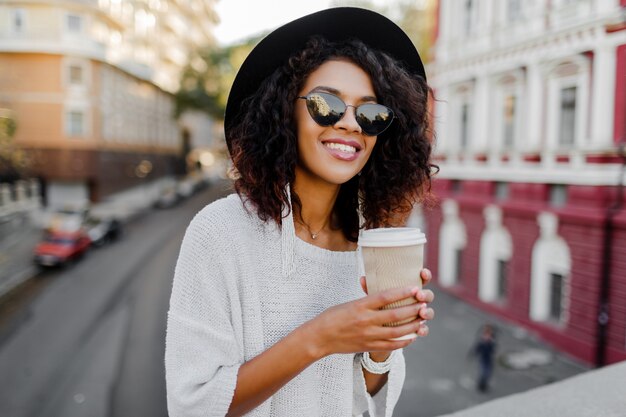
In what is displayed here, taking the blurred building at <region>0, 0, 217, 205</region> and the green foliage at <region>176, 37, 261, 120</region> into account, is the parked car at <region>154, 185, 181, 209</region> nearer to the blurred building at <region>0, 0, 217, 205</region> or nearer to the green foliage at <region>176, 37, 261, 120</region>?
the blurred building at <region>0, 0, 217, 205</region>

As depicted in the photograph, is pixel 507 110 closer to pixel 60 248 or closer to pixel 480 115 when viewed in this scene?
pixel 480 115

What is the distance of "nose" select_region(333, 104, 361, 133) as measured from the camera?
0.90 meters

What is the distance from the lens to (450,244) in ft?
38.5

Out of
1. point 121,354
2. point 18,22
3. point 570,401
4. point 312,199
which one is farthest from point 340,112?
point 18,22

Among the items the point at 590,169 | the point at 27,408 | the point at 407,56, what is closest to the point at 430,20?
the point at 590,169

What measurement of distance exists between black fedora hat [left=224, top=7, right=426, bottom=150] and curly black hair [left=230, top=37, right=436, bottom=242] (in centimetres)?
2

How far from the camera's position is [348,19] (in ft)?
3.13

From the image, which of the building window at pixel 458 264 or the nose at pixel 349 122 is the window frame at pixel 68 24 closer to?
the building window at pixel 458 264

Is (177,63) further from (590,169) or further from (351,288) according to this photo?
(351,288)

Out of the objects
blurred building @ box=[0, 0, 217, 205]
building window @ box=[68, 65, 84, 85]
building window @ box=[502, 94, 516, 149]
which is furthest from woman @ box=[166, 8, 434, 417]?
building window @ box=[68, 65, 84, 85]

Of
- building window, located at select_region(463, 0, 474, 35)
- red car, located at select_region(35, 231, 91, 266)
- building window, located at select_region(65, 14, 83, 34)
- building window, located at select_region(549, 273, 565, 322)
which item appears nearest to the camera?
building window, located at select_region(549, 273, 565, 322)

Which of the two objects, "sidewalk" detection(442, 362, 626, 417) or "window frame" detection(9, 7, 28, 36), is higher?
"window frame" detection(9, 7, 28, 36)

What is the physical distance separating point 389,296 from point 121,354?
10154mm

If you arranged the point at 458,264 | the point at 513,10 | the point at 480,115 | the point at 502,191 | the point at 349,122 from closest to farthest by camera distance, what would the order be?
the point at 349,122, the point at 513,10, the point at 502,191, the point at 480,115, the point at 458,264
